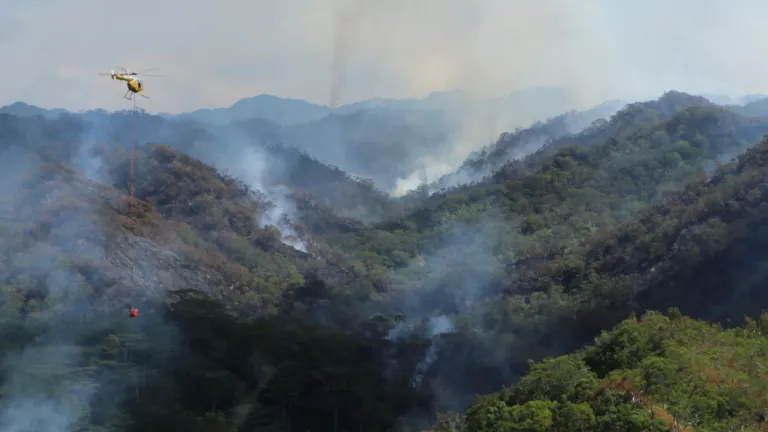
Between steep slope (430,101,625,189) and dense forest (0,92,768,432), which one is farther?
steep slope (430,101,625,189)

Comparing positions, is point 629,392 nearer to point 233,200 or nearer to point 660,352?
point 660,352

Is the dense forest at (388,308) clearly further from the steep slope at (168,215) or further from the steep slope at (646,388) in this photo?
the steep slope at (168,215)

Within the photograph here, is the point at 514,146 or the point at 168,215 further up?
the point at 514,146

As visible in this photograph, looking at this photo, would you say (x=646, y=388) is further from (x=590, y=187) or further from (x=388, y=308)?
(x=590, y=187)

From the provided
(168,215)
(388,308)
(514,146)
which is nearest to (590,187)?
(388,308)

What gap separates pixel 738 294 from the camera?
48.1 meters

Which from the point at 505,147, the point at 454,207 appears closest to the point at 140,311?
the point at 454,207

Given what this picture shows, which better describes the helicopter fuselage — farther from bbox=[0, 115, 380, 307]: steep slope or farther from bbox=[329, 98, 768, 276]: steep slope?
bbox=[329, 98, 768, 276]: steep slope

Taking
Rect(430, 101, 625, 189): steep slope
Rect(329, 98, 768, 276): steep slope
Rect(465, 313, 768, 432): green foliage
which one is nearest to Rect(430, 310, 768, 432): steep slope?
Rect(465, 313, 768, 432): green foliage

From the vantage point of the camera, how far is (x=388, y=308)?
68.3m

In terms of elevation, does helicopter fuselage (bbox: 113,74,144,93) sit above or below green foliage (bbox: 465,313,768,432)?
above

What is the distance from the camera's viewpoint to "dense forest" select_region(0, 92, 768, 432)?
99.1ft

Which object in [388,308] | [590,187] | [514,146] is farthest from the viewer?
[514,146]

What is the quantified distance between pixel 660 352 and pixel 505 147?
138m
